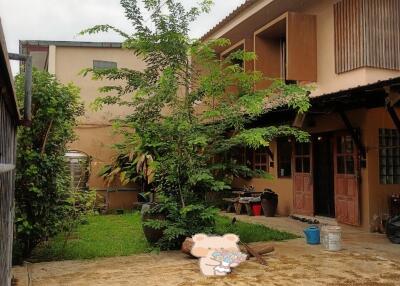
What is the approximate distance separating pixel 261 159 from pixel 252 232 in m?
5.21

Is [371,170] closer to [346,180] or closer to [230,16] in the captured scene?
[346,180]

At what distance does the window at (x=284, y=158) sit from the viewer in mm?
13073

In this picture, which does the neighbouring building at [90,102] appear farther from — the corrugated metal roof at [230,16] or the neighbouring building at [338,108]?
the neighbouring building at [338,108]

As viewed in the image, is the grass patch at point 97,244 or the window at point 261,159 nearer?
the grass patch at point 97,244

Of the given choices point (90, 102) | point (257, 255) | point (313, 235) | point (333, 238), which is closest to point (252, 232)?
point (313, 235)

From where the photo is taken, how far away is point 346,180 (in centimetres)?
1052

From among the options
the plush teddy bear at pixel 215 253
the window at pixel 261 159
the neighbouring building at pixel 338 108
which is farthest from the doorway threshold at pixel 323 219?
the plush teddy bear at pixel 215 253

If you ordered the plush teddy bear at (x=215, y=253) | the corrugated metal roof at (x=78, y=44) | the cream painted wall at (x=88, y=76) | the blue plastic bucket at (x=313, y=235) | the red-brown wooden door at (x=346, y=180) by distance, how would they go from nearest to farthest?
1. the plush teddy bear at (x=215, y=253)
2. the blue plastic bucket at (x=313, y=235)
3. the red-brown wooden door at (x=346, y=180)
4. the cream painted wall at (x=88, y=76)
5. the corrugated metal roof at (x=78, y=44)

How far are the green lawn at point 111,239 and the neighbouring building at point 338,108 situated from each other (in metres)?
2.08

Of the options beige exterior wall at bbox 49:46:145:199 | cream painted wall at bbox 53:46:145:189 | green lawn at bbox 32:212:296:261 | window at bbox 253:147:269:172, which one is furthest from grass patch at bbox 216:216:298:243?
cream painted wall at bbox 53:46:145:189

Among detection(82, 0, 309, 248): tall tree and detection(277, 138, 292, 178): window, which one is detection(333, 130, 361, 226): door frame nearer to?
detection(277, 138, 292, 178): window

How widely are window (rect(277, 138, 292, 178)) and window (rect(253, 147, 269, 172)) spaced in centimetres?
71

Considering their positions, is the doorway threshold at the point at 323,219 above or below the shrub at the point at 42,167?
below

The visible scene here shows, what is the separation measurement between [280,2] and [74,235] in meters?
8.03
